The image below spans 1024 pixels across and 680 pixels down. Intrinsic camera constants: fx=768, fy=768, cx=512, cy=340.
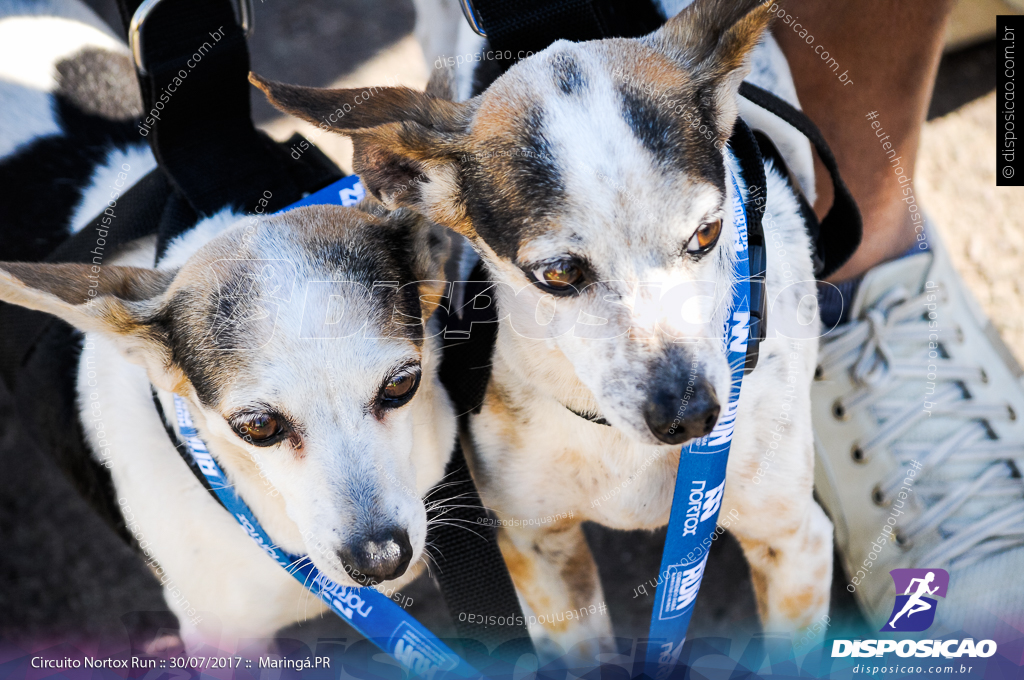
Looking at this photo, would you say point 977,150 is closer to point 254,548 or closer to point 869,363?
point 869,363

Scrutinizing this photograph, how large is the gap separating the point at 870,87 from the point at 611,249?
5.10ft

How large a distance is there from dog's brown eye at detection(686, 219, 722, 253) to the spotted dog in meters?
0.61

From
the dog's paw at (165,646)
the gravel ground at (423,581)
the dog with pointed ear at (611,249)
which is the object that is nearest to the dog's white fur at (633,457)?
the dog with pointed ear at (611,249)

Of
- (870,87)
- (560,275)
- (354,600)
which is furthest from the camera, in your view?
(870,87)

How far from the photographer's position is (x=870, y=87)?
246 cm

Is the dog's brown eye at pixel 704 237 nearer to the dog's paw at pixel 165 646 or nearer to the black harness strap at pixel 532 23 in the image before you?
the black harness strap at pixel 532 23

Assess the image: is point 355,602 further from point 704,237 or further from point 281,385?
point 704,237

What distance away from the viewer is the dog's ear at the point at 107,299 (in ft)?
4.87

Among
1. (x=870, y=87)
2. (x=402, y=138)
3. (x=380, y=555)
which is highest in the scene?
(x=402, y=138)

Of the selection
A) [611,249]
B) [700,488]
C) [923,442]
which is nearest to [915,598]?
[923,442]

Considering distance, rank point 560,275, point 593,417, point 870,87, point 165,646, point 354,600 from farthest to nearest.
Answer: point 870,87
point 165,646
point 354,600
point 593,417
point 560,275

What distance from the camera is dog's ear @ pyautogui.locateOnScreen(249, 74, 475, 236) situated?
4.75ft

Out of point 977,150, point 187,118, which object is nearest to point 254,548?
point 187,118

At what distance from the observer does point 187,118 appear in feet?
6.46
